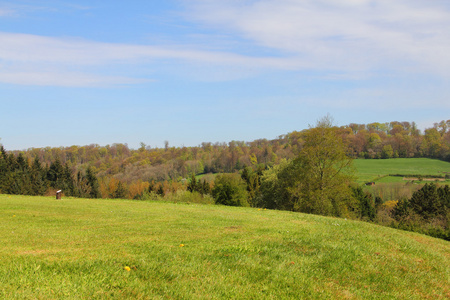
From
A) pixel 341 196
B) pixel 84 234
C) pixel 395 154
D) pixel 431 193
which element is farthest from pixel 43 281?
pixel 395 154

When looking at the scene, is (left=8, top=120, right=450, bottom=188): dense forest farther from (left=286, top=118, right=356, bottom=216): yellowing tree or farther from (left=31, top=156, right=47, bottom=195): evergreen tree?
(left=286, top=118, right=356, bottom=216): yellowing tree

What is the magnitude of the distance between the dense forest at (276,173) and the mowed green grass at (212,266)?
66.0ft

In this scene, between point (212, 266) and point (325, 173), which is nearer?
point (212, 266)

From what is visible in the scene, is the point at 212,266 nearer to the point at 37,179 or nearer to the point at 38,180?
the point at 38,180

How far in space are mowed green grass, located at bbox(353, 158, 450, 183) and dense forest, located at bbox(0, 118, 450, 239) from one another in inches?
189

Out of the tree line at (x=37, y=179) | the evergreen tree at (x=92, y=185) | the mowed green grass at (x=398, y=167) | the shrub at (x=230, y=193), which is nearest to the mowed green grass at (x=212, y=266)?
the shrub at (x=230, y=193)

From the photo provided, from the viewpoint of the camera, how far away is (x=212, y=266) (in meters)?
7.09

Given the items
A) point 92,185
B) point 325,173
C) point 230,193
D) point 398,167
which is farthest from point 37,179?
point 398,167

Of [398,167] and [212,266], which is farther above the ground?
[212,266]

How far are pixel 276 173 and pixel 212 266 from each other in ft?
163

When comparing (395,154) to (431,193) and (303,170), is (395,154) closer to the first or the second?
(431,193)

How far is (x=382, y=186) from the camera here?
8956 centimetres

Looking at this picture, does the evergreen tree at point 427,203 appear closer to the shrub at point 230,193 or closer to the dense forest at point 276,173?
the dense forest at point 276,173

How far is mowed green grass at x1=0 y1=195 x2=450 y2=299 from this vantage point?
5.64 metres
